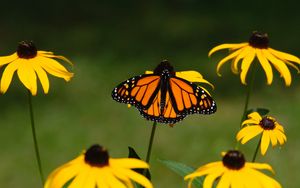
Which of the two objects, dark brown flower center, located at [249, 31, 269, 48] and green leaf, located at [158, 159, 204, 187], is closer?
green leaf, located at [158, 159, 204, 187]

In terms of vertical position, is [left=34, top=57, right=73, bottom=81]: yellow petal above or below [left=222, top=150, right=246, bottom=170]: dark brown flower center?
above

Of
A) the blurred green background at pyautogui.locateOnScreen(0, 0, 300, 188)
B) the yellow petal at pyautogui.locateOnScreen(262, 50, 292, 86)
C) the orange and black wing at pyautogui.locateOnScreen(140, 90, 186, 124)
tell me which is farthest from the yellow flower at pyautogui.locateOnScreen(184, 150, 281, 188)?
the blurred green background at pyautogui.locateOnScreen(0, 0, 300, 188)

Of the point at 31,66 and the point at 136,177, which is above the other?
the point at 31,66

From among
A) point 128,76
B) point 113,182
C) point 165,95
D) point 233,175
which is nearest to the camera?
point 113,182

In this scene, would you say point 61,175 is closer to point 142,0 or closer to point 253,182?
point 253,182

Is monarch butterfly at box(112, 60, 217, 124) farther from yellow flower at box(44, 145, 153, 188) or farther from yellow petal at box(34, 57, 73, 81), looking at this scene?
yellow flower at box(44, 145, 153, 188)

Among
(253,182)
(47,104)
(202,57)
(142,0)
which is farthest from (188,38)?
(253,182)

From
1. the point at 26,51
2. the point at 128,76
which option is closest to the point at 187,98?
the point at 26,51

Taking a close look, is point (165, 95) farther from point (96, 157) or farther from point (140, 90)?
point (96, 157)
